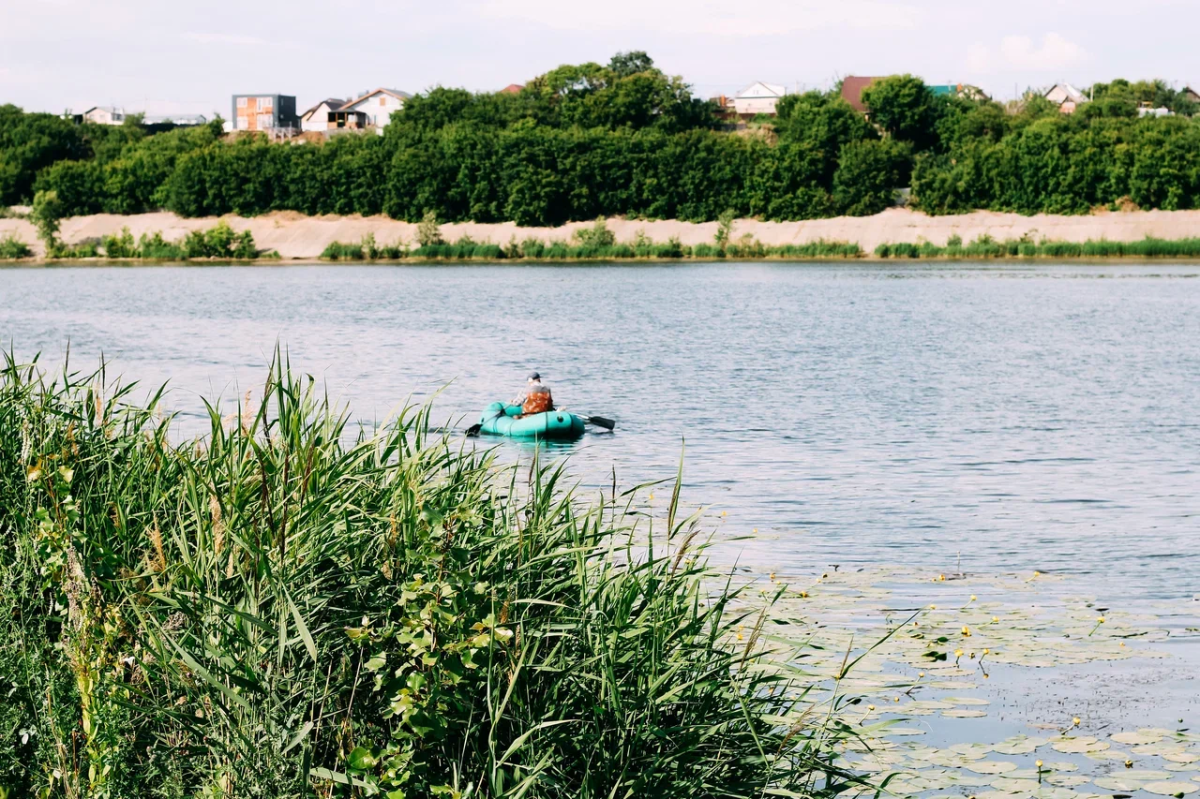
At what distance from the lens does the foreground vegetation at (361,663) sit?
16.0 ft

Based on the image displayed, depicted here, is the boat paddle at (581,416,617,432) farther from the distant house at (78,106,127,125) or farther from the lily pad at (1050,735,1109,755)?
the distant house at (78,106,127,125)

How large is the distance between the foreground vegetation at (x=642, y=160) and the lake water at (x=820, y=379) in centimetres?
2825

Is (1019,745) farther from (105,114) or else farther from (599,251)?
(105,114)

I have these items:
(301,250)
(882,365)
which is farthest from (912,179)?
(882,365)

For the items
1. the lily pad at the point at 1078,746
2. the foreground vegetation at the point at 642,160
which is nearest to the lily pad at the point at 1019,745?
the lily pad at the point at 1078,746

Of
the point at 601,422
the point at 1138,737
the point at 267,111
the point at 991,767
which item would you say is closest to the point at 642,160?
the point at 267,111

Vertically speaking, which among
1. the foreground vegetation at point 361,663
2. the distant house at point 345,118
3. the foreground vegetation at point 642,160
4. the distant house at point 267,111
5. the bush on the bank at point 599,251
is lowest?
the foreground vegetation at point 361,663

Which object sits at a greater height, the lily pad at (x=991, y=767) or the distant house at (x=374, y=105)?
the distant house at (x=374, y=105)

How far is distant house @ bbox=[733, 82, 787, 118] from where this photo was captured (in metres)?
159

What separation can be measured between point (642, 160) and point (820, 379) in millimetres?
71581

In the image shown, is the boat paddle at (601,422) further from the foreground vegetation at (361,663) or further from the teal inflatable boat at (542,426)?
the foreground vegetation at (361,663)

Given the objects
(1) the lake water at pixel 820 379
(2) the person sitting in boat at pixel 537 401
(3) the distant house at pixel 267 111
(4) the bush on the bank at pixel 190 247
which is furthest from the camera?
(3) the distant house at pixel 267 111

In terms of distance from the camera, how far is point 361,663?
16.6 ft

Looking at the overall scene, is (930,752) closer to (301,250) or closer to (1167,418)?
(1167,418)
